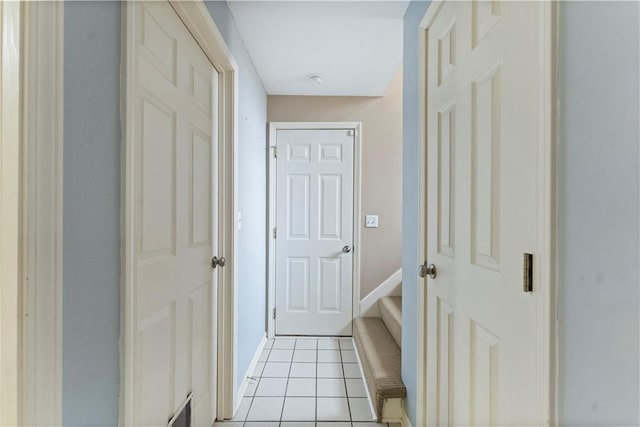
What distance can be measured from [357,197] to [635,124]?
2730 millimetres

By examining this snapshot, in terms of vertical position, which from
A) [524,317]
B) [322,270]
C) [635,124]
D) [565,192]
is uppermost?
[635,124]

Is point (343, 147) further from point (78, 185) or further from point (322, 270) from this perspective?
point (78, 185)

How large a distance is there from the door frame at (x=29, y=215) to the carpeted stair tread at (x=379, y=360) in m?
1.59

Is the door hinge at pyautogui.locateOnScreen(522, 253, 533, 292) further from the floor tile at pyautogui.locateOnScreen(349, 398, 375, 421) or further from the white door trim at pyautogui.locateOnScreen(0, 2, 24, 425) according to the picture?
the floor tile at pyautogui.locateOnScreen(349, 398, 375, 421)

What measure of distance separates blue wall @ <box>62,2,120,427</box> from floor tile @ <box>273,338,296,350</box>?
7.39ft

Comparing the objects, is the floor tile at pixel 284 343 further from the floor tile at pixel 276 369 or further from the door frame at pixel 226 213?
the door frame at pixel 226 213

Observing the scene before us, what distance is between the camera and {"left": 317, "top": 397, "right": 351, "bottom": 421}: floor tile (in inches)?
79.1

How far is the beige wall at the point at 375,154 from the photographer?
3342mm

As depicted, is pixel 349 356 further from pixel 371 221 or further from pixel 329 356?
pixel 371 221

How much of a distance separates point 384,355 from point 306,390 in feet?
1.82

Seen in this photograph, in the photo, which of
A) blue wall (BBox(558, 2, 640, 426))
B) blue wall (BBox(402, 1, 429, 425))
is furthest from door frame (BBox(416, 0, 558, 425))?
blue wall (BBox(402, 1, 429, 425))

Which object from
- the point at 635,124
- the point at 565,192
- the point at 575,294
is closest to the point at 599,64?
the point at 635,124

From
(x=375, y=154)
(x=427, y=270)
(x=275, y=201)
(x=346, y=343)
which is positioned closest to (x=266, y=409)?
(x=346, y=343)

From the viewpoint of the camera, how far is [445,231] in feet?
4.49
